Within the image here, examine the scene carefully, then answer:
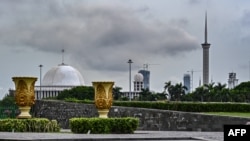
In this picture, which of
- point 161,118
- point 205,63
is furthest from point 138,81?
point 161,118

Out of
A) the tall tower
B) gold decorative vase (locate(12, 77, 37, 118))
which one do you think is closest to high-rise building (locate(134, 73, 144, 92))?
the tall tower

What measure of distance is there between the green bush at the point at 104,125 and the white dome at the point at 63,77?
78.1 metres

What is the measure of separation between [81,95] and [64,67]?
26091 mm

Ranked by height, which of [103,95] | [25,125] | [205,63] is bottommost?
[25,125]

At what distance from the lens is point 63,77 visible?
101 metres

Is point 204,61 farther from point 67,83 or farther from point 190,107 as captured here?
point 190,107

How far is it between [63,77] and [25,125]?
79.9m

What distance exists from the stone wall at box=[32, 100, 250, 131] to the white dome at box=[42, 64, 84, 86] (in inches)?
2760

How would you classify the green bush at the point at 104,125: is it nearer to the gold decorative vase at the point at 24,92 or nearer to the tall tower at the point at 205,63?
the gold decorative vase at the point at 24,92

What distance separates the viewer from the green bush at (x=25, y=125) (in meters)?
21.2

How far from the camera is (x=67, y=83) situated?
100m

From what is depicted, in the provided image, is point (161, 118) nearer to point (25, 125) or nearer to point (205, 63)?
point (25, 125)

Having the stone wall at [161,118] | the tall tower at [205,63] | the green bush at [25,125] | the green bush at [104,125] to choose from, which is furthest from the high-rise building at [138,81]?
the green bush at [104,125]

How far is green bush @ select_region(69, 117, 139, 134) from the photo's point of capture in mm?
21219
